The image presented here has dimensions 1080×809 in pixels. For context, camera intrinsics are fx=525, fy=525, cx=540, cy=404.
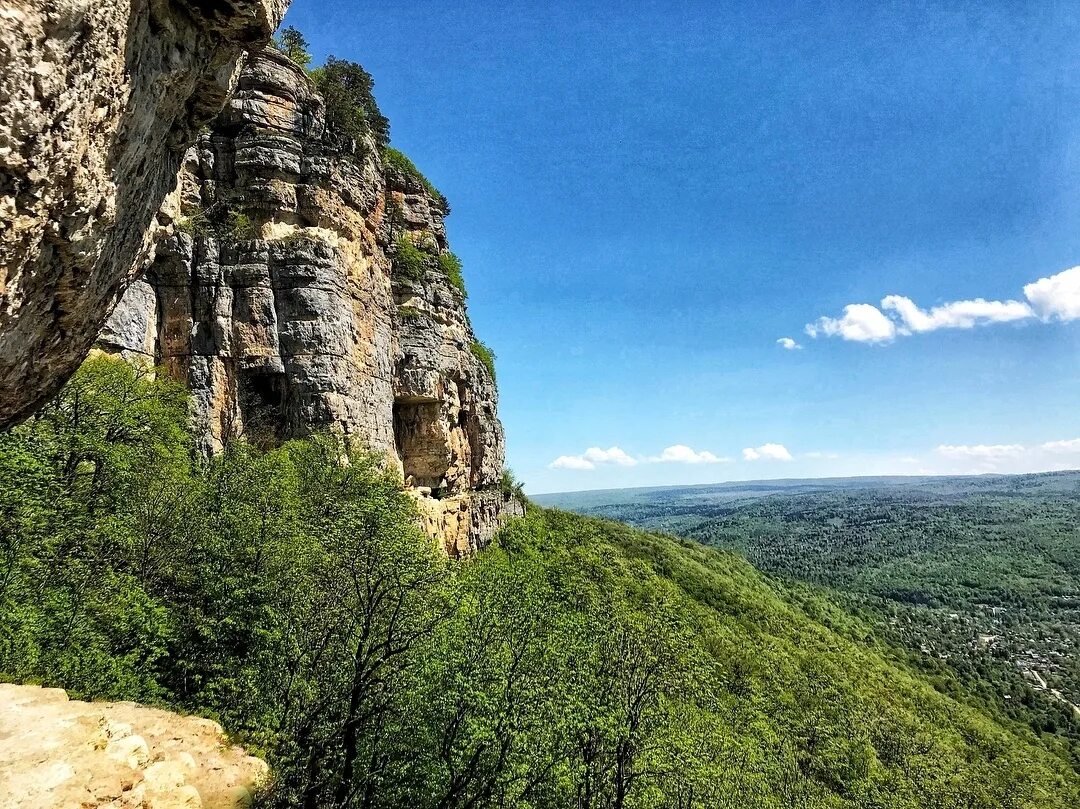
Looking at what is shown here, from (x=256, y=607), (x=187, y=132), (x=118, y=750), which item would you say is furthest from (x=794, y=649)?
(x=187, y=132)

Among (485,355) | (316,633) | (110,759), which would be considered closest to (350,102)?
(485,355)

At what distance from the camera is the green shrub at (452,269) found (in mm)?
41438

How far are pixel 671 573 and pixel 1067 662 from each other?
137958 millimetres

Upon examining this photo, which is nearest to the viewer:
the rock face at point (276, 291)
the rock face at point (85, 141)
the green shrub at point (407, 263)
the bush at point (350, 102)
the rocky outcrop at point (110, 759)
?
the rock face at point (85, 141)

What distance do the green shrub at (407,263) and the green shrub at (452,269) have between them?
10.6ft

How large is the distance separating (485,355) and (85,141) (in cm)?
4172

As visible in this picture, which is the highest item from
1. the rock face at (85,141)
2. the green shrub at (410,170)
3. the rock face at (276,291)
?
the green shrub at (410,170)

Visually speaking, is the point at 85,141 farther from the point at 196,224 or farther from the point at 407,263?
the point at 407,263

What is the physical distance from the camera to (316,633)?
52.0 ft

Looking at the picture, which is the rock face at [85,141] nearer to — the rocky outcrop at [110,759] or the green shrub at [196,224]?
the rocky outcrop at [110,759]

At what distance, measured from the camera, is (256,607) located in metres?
15.8

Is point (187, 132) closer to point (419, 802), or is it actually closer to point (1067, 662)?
point (419, 802)

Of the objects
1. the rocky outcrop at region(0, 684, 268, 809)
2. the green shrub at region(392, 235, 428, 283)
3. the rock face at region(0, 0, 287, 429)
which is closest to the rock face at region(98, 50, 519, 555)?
the green shrub at region(392, 235, 428, 283)

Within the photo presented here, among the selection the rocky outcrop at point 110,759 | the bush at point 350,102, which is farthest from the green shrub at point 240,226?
the rocky outcrop at point 110,759
